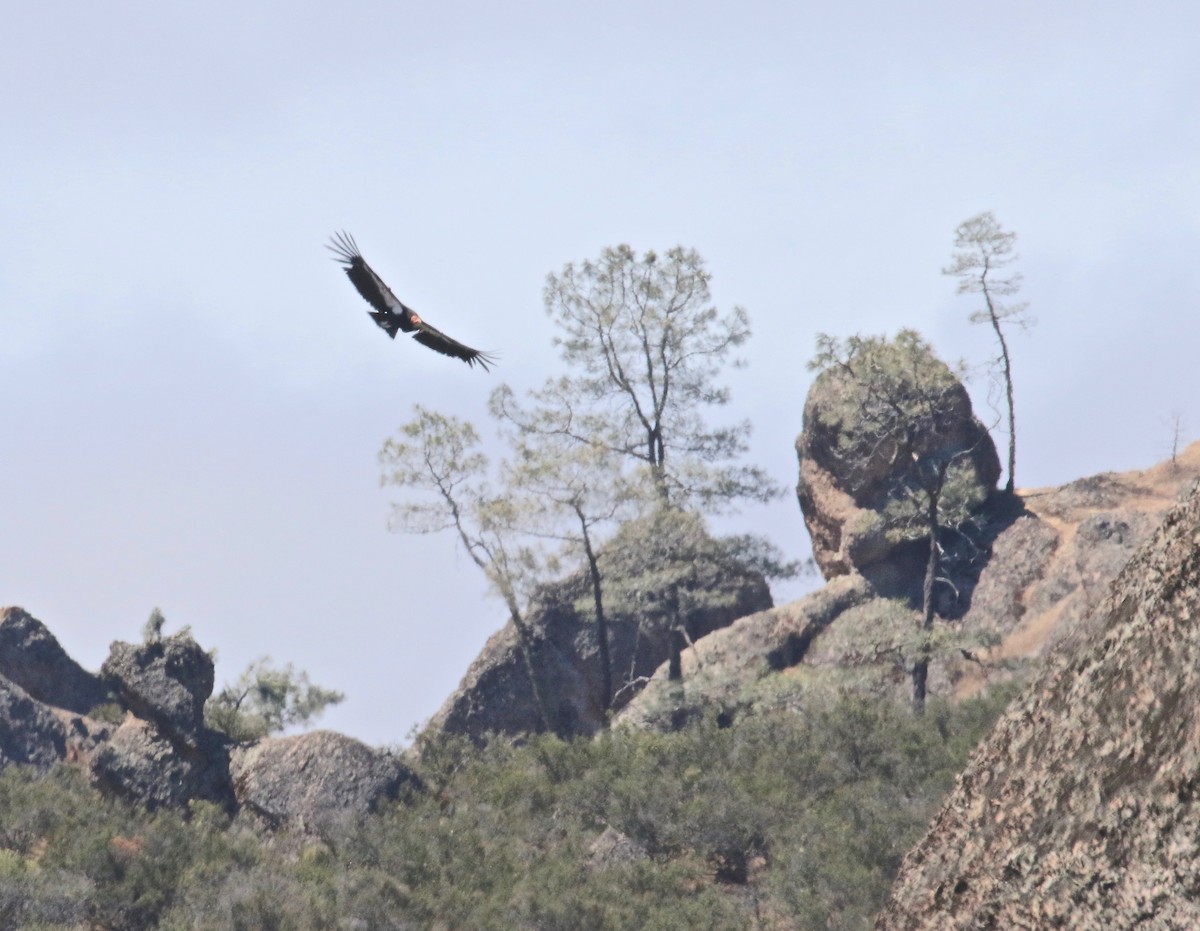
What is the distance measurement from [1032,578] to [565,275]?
57.4 ft

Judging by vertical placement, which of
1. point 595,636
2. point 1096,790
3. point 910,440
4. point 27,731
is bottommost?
point 1096,790

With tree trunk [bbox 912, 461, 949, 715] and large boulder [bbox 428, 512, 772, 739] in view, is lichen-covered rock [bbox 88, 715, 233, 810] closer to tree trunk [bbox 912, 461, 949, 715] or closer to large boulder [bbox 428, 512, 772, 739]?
large boulder [bbox 428, 512, 772, 739]

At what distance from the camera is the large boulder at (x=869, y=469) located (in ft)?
142

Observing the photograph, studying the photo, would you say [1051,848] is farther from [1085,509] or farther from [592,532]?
[1085,509]

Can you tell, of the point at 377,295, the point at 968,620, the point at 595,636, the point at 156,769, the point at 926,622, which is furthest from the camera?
the point at 595,636

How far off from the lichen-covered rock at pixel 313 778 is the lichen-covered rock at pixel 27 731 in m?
4.53

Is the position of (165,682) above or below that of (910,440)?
below

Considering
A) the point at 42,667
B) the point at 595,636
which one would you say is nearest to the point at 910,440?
the point at 595,636

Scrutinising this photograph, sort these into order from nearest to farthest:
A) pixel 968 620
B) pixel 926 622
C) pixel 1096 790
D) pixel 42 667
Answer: pixel 1096 790
pixel 926 622
pixel 42 667
pixel 968 620

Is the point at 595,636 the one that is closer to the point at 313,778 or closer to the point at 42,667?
the point at 42,667

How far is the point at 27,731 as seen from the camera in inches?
1277

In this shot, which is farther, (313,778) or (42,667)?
(42,667)

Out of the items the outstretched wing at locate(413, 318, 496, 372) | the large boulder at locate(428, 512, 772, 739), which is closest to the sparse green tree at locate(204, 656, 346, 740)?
the large boulder at locate(428, 512, 772, 739)

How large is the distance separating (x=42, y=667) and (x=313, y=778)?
11.2 meters
